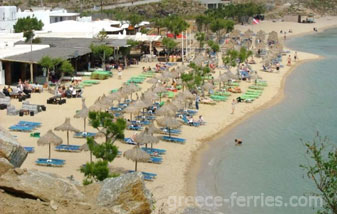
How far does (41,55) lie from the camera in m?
37.0

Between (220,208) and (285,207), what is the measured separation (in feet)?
7.41

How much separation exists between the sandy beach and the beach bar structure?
3.27 metres

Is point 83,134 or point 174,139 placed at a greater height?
point 83,134

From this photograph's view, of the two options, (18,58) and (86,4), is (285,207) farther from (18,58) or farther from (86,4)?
(86,4)

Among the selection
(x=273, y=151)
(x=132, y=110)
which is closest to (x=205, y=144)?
(x=273, y=151)

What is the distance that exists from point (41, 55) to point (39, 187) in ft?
96.6

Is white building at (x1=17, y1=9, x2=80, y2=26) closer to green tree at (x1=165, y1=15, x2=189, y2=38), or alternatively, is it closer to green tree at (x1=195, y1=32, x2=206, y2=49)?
green tree at (x1=165, y1=15, x2=189, y2=38)

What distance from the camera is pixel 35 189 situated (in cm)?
873

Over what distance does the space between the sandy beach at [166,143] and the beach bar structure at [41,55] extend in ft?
10.7

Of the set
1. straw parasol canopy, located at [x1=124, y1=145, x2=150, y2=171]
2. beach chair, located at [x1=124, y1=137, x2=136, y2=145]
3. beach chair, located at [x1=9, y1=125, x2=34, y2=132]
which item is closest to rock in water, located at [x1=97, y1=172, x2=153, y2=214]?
straw parasol canopy, located at [x1=124, y1=145, x2=150, y2=171]

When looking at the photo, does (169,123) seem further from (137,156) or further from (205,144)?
(137,156)

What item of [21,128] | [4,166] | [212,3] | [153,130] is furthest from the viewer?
[212,3]

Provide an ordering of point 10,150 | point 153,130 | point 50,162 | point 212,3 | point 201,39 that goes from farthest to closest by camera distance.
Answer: point 212,3, point 201,39, point 153,130, point 50,162, point 10,150

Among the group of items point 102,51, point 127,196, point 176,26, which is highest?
point 176,26
